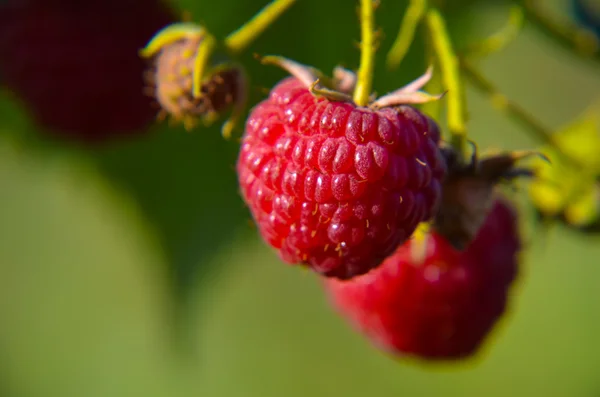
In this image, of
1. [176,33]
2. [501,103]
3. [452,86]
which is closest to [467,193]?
[452,86]

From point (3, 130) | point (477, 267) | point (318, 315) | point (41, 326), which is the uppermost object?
point (3, 130)

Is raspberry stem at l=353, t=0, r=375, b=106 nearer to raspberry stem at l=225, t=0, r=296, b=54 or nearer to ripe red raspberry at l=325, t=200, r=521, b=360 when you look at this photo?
raspberry stem at l=225, t=0, r=296, b=54

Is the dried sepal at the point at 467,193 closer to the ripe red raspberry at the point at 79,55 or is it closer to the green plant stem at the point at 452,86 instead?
the green plant stem at the point at 452,86

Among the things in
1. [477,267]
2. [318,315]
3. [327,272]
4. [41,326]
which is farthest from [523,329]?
[327,272]

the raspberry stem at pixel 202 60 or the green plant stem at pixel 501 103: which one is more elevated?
the raspberry stem at pixel 202 60

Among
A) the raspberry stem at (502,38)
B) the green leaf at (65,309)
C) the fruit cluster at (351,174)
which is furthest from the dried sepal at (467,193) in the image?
the green leaf at (65,309)

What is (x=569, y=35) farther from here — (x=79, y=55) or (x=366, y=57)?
(x=79, y=55)

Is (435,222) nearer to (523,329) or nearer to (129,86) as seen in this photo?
(129,86)
